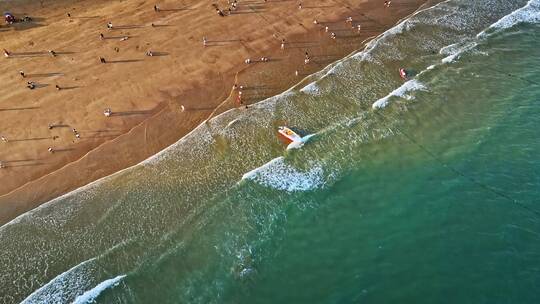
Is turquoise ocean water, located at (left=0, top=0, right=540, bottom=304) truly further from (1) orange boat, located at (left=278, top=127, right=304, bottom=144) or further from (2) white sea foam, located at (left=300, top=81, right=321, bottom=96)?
(1) orange boat, located at (left=278, top=127, right=304, bottom=144)

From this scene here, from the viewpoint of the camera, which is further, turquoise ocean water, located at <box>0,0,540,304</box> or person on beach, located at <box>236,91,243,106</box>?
person on beach, located at <box>236,91,243,106</box>

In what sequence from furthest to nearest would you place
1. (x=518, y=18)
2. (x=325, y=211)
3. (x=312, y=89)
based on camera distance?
(x=518, y=18), (x=312, y=89), (x=325, y=211)

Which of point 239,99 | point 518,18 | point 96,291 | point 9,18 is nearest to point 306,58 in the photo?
point 239,99

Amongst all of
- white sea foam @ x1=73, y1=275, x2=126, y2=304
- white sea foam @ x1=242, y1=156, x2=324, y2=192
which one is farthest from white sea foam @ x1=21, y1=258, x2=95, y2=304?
white sea foam @ x1=242, y1=156, x2=324, y2=192

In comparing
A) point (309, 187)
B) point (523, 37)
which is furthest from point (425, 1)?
point (309, 187)

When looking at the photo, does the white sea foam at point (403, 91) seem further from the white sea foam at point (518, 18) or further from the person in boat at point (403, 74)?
the white sea foam at point (518, 18)

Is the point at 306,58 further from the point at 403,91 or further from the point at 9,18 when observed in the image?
the point at 9,18
